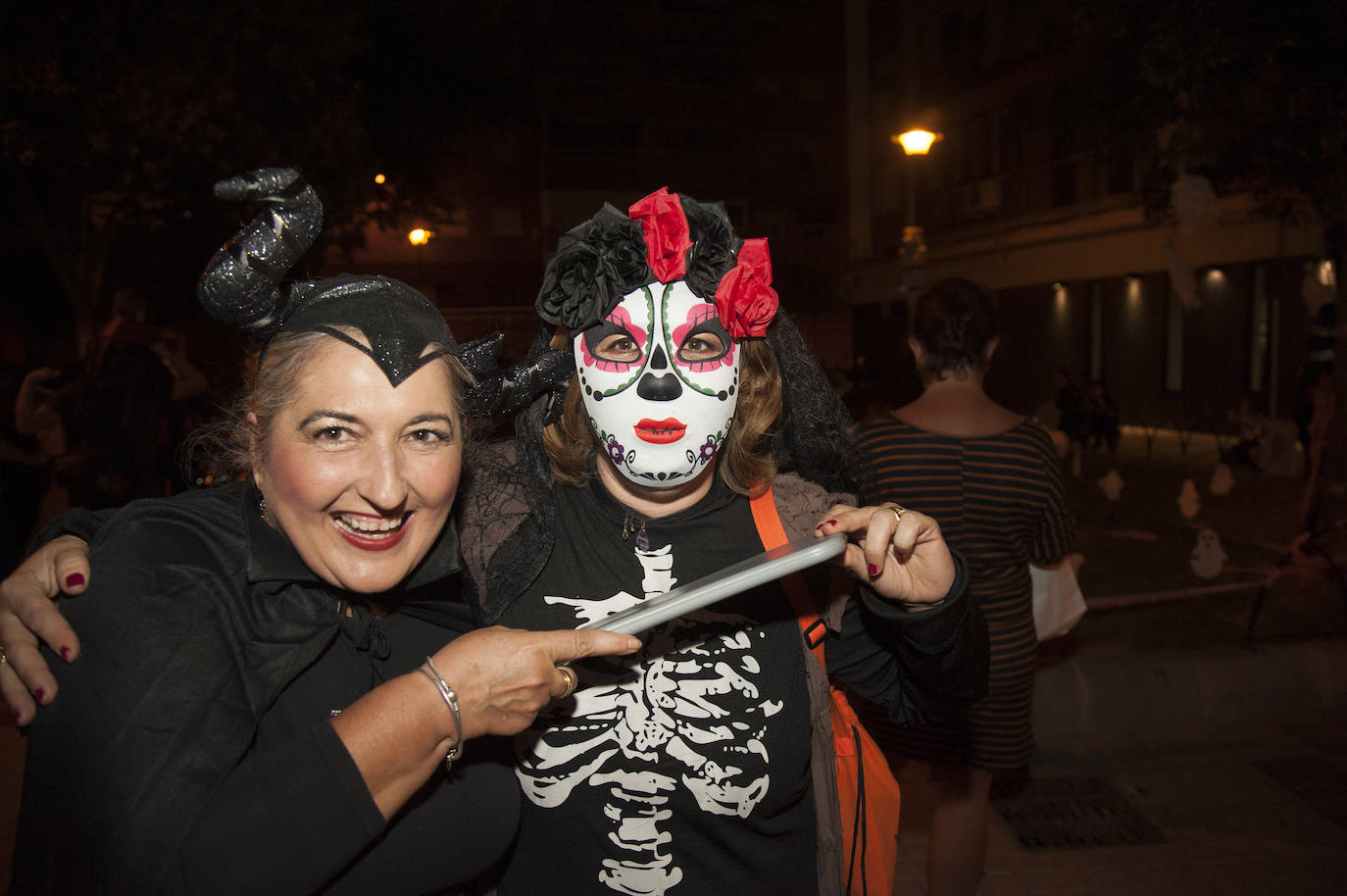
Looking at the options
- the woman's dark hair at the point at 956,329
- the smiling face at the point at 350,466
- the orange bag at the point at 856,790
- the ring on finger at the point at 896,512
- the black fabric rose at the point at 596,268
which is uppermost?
the black fabric rose at the point at 596,268

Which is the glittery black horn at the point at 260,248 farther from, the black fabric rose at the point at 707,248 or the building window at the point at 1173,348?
the building window at the point at 1173,348

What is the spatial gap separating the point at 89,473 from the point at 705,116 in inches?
973

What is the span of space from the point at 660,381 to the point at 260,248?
0.82 metres

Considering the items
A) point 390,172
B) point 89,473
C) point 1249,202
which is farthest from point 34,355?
point 1249,202

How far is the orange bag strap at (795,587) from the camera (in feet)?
5.89

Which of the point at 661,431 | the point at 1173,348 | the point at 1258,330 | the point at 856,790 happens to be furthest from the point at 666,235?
the point at 1173,348

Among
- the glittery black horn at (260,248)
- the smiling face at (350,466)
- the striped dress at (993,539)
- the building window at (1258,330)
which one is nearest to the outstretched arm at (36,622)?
the smiling face at (350,466)

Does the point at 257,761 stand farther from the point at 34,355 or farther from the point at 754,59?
the point at 754,59

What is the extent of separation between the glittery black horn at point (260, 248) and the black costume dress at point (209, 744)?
0.33 meters

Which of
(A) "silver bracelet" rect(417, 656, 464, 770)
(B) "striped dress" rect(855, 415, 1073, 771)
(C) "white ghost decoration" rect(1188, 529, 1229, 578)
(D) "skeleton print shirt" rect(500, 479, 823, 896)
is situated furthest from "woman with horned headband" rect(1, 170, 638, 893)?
(C) "white ghost decoration" rect(1188, 529, 1229, 578)

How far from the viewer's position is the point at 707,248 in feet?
6.35

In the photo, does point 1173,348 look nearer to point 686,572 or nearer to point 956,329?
point 956,329

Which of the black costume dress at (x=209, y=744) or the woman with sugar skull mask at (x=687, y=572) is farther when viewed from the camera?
the woman with sugar skull mask at (x=687, y=572)

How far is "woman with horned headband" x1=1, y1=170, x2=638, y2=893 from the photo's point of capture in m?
1.13
